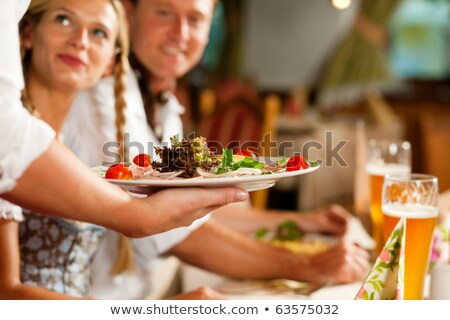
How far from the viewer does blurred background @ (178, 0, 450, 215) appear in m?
4.04

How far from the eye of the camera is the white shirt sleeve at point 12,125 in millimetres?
603

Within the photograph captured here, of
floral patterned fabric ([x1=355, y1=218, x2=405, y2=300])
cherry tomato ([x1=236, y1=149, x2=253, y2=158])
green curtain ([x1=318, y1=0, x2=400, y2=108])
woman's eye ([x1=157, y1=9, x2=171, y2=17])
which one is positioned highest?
green curtain ([x1=318, y1=0, x2=400, y2=108])

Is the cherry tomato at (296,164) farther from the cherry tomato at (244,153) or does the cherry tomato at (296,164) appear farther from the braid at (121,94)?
the braid at (121,94)

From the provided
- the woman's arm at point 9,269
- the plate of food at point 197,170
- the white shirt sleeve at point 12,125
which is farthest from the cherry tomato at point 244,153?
the woman's arm at point 9,269

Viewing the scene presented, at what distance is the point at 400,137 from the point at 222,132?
1709mm

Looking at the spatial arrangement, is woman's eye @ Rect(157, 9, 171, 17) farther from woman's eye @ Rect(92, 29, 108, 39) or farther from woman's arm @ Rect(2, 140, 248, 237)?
woman's arm @ Rect(2, 140, 248, 237)

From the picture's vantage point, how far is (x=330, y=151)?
3.30ft

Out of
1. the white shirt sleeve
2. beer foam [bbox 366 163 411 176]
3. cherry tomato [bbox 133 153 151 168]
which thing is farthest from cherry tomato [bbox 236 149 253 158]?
beer foam [bbox 366 163 411 176]

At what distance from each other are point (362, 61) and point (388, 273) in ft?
17.6

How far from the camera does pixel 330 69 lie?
20.3ft

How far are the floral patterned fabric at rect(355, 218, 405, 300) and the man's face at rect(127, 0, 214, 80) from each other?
62cm

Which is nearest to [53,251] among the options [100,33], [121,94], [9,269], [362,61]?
[9,269]
